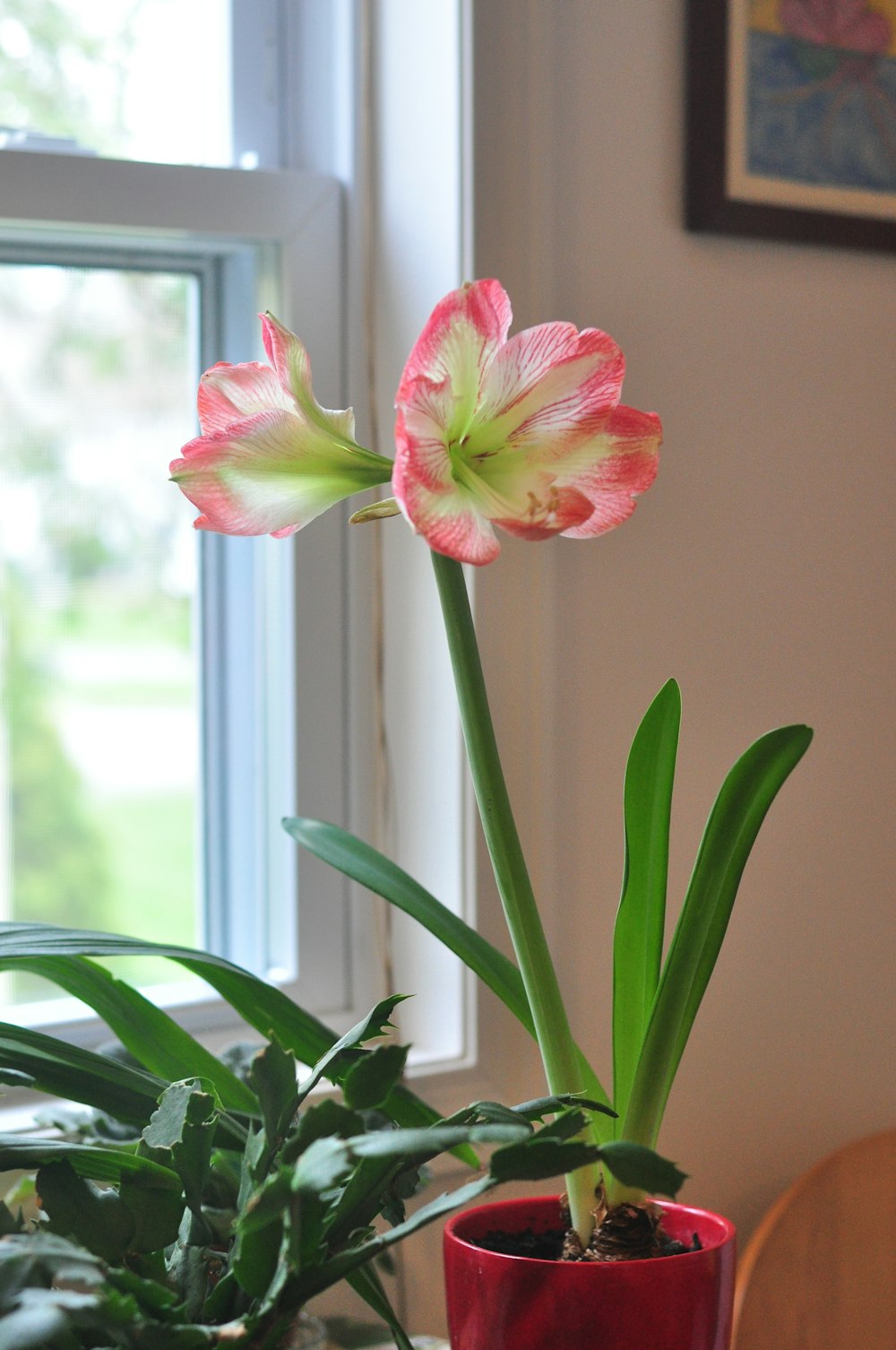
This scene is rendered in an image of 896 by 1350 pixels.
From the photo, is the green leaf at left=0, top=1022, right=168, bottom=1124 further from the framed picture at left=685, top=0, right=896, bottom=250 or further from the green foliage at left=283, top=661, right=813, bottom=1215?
the framed picture at left=685, top=0, right=896, bottom=250

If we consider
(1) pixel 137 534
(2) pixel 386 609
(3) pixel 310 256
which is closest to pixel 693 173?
(3) pixel 310 256

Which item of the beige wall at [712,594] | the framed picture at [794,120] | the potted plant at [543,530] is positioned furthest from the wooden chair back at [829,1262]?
the framed picture at [794,120]

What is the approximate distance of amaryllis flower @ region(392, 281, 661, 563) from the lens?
584 millimetres

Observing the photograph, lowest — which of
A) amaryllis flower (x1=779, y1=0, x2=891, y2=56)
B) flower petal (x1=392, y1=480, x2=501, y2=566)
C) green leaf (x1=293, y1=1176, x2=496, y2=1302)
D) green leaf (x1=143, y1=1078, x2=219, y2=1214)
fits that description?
green leaf (x1=293, y1=1176, x2=496, y2=1302)

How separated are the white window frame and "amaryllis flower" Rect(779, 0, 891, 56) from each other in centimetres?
36

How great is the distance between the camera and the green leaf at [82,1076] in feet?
2.23

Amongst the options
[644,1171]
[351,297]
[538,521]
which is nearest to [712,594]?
[351,297]

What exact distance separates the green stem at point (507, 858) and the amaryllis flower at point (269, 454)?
7cm

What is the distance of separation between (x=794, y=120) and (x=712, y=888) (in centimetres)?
84

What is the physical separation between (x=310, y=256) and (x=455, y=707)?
0.43 meters

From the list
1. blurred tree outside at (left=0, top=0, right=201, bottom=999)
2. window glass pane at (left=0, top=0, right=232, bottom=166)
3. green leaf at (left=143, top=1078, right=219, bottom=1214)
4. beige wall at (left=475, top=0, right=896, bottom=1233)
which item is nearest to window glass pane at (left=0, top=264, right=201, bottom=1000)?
blurred tree outside at (left=0, top=0, right=201, bottom=999)

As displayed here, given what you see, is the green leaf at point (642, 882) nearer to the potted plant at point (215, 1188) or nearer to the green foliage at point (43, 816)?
the potted plant at point (215, 1188)

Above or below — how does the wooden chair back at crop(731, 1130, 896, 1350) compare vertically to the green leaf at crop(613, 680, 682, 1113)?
below

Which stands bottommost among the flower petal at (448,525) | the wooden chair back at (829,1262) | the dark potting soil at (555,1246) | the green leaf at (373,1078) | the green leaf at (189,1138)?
the wooden chair back at (829,1262)
